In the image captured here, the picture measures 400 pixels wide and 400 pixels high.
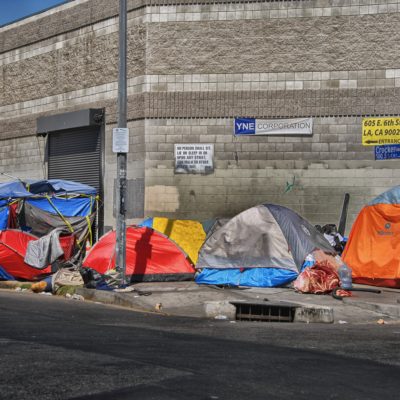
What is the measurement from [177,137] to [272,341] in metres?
11.6

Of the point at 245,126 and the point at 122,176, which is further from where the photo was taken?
the point at 245,126

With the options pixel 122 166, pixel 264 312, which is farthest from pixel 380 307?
pixel 122 166

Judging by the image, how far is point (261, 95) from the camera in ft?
64.8

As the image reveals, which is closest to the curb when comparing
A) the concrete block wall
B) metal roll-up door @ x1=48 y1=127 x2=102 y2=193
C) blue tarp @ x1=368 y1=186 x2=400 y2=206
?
blue tarp @ x1=368 y1=186 x2=400 y2=206

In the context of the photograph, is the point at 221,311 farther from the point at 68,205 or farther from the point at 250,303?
the point at 68,205

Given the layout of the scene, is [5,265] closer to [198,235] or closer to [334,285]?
[198,235]

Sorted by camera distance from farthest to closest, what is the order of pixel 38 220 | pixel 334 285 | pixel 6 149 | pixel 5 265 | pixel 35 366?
pixel 6 149, pixel 38 220, pixel 5 265, pixel 334 285, pixel 35 366

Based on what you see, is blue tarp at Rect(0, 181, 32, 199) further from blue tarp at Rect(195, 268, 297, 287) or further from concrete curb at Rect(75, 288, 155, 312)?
blue tarp at Rect(195, 268, 297, 287)

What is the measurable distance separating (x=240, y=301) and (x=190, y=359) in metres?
4.98

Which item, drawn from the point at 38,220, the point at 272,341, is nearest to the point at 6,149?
the point at 38,220

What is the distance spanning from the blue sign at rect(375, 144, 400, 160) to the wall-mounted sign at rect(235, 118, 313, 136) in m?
1.80

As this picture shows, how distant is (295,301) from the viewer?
43.2ft

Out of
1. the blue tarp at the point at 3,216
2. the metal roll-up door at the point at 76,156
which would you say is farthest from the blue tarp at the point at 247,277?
the metal roll-up door at the point at 76,156

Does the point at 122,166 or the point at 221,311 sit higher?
the point at 122,166
